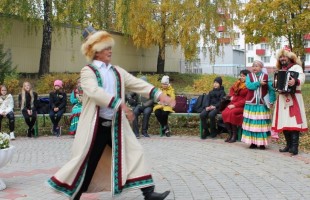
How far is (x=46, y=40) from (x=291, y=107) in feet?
43.3

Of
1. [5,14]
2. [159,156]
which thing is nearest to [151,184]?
[159,156]

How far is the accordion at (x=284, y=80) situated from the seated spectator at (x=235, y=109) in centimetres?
165

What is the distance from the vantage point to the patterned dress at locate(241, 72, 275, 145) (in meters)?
9.44

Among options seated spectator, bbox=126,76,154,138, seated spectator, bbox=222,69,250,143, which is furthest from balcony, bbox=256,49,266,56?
seated spectator, bbox=222,69,250,143

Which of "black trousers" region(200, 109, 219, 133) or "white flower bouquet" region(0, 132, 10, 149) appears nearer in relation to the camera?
"white flower bouquet" region(0, 132, 10, 149)

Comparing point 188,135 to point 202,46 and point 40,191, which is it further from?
point 202,46

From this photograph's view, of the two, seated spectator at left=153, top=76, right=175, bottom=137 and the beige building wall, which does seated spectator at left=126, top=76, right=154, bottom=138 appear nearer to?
seated spectator at left=153, top=76, right=175, bottom=137

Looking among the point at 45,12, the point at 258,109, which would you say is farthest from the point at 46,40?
the point at 258,109

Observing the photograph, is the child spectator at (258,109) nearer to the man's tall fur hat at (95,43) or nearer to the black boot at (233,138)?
the black boot at (233,138)

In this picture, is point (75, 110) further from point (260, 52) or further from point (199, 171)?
point (260, 52)

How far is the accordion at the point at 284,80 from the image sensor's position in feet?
27.8

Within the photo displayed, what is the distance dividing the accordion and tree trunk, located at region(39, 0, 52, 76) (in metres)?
11.7

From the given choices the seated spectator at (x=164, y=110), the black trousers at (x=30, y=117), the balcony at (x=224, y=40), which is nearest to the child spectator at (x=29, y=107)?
the black trousers at (x=30, y=117)

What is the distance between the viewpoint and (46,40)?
19.6 m
